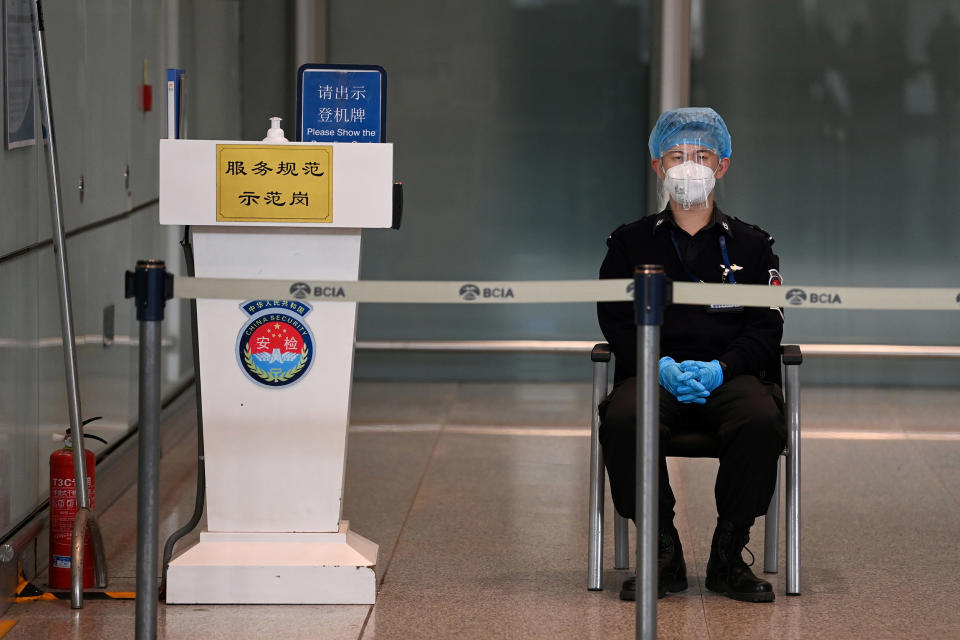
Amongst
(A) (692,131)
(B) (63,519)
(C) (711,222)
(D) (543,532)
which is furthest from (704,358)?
(B) (63,519)

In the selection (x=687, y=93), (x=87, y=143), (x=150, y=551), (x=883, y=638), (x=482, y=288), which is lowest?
(x=883, y=638)

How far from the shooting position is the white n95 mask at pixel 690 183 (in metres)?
3.31

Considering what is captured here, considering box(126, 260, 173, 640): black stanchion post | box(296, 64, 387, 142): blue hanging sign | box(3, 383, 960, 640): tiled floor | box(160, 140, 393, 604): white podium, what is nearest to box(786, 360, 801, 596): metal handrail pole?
box(3, 383, 960, 640): tiled floor

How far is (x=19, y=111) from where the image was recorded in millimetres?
3197

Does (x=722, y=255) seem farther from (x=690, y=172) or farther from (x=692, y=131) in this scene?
(x=692, y=131)

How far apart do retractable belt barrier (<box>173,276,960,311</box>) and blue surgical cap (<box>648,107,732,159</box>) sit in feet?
2.71

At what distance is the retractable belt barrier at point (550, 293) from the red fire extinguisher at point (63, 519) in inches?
Answer: 33.9

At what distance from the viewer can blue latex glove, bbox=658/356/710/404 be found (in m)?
3.15

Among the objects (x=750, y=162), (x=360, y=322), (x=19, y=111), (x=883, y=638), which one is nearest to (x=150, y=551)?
(x=19, y=111)

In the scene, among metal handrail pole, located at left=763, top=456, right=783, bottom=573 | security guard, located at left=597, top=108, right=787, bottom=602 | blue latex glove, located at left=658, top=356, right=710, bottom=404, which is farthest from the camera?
metal handrail pole, located at left=763, top=456, right=783, bottom=573

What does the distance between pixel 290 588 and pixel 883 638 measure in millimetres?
1326

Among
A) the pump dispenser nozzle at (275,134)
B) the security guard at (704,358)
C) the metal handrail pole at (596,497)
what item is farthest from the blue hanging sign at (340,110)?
the metal handrail pole at (596,497)

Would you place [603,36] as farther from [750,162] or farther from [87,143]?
[87,143]

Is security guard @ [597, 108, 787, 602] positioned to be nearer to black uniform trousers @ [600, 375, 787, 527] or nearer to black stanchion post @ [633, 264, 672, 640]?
black uniform trousers @ [600, 375, 787, 527]
